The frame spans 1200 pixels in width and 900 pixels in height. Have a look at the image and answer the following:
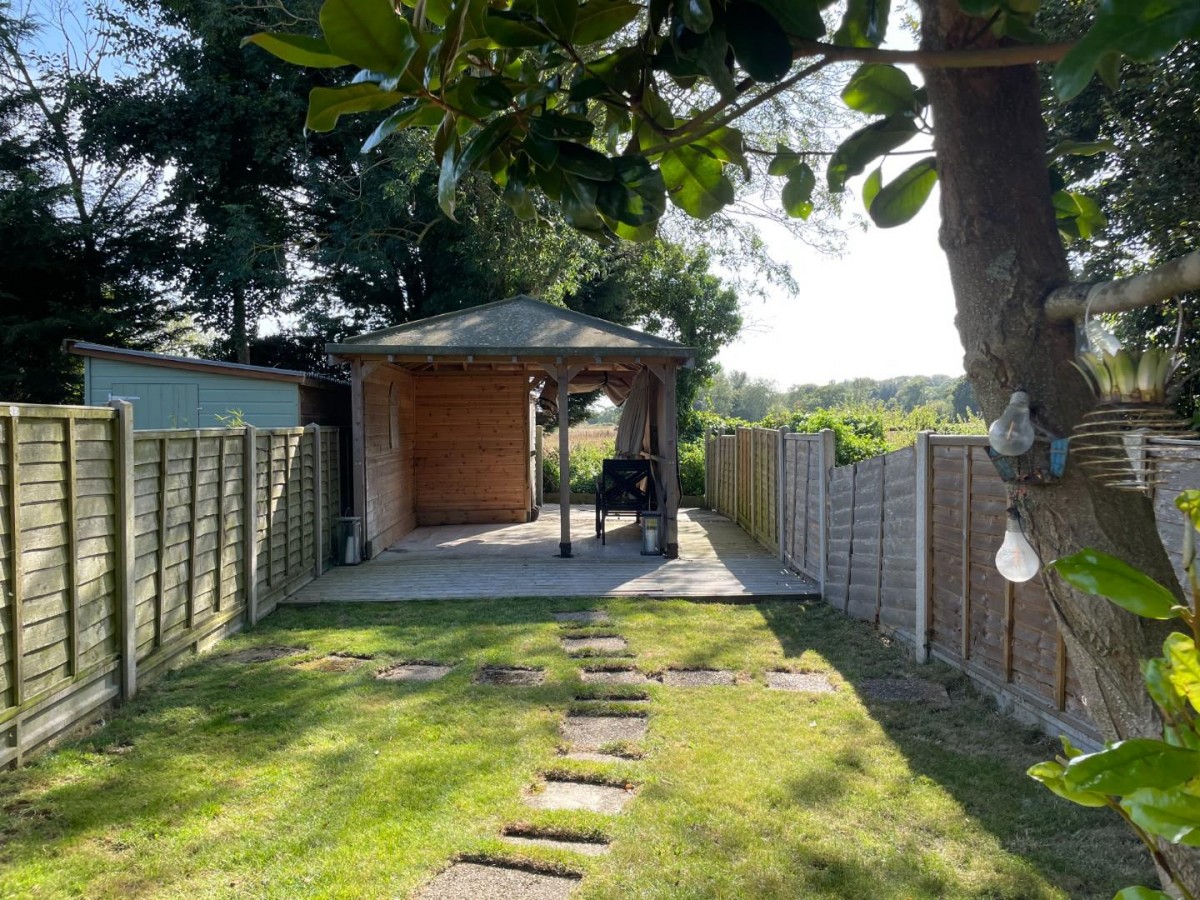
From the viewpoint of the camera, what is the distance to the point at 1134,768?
51 centimetres

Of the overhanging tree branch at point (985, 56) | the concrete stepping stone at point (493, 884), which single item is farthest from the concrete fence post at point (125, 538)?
the overhanging tree branch at point (985, 56)

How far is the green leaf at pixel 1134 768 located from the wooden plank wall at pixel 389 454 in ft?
31.8

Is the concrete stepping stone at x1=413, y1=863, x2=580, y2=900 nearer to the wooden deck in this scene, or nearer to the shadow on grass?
the shadow on grass

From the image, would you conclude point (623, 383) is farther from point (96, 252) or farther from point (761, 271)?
point (96, 252)

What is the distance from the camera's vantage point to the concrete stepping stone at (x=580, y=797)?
10.9ft

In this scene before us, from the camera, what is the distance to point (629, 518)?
48.7 ft

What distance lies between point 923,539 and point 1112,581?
509 centimetres

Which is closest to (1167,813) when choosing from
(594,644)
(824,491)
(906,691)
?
(906,691)

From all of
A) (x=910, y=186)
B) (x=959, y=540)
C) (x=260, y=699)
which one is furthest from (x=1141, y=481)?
(x=260, y=699)

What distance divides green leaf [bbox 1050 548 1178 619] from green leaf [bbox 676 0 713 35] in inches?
28.4

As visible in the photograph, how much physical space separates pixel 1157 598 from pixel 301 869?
3.01m

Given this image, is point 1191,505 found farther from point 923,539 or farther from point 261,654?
point 261,654

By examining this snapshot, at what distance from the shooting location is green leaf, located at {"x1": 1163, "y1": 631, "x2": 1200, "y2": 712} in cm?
56

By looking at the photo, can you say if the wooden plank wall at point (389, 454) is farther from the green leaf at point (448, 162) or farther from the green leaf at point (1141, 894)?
the green leaf at point (1141, 894)
